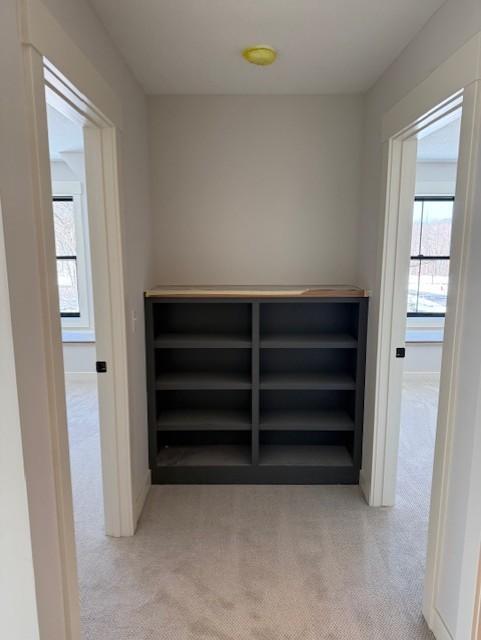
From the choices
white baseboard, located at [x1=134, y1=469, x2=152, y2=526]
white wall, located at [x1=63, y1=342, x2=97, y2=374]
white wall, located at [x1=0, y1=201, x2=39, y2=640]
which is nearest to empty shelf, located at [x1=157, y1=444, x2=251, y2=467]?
white baseboard, located at [x1=134, y1=469, x2=152, y2=526]

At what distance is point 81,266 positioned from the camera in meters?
5.03

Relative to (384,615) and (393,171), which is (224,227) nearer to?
(393,171)

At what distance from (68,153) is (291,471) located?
12.7 feet

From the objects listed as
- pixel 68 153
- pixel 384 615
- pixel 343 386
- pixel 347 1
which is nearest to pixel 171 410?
pixel 343 386

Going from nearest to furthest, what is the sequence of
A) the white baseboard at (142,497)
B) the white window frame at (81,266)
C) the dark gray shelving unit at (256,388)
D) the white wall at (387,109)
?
the white wall at (387,109) < the white baseboard at (142,497) < the dark gray shelving unit at (256,388) < the white window frame at (81,266)

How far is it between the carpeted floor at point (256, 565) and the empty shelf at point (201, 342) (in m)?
0.92

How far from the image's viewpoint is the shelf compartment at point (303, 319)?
116 inches

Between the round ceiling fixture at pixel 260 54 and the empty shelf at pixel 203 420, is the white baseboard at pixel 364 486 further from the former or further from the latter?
the round ceiling fixture at pixel 260 54

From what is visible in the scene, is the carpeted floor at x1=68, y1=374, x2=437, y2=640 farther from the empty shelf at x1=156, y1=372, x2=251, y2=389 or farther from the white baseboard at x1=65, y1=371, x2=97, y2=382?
the white baseboard at x1=65, y1=371, x2=97, y2=382

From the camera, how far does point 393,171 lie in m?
2.22

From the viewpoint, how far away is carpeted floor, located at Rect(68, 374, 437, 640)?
1.73m

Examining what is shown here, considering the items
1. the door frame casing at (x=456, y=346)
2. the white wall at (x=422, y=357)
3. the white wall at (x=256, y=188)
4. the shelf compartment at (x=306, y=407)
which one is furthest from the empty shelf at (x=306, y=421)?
the white wall at (x=422, y=357)

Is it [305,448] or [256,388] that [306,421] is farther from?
[256,388]

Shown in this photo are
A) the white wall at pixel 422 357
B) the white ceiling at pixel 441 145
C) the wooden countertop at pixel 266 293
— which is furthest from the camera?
the white wall at pixel 422 357
